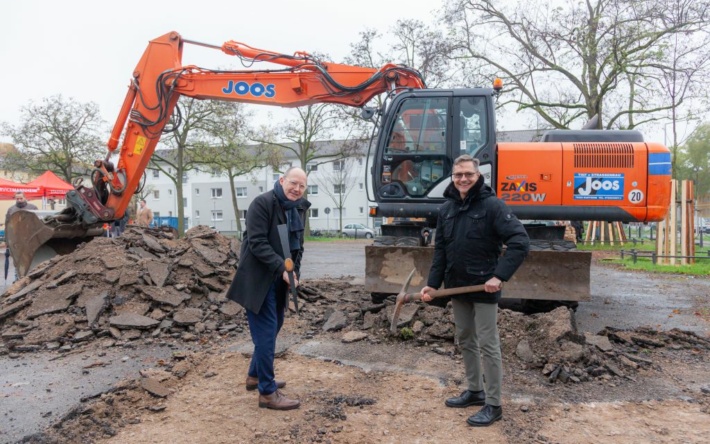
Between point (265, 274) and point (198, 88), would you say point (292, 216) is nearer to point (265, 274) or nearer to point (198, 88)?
point (265, 274)

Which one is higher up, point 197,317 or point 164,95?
point 164,95

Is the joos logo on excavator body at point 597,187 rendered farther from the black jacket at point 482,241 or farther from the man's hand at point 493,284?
the man's hand at point 493,284

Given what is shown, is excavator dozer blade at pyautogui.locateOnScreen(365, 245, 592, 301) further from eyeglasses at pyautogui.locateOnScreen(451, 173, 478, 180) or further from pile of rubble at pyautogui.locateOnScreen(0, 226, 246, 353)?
eyeglasses at pyautogui.locateOnScreen(451, 173, 478, 180)

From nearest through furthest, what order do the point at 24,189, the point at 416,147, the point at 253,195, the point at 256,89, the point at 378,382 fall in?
the point at 378,382 < the point at 416,147 < the point at 256,89 < the point at 24,189 < the point at 253,195

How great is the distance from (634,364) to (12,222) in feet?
29.1

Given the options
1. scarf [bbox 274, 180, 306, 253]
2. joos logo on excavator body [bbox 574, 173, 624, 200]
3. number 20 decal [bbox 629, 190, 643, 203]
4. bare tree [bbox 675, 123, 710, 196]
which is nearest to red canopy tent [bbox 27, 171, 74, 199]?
scarf [bbox 274, 180, 306, 253]

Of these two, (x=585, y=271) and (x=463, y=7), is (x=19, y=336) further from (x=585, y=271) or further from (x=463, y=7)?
(x=463, y=7)

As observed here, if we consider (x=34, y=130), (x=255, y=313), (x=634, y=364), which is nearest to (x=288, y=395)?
(x=255, y=313)

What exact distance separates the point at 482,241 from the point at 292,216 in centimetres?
149

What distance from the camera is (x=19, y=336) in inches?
236

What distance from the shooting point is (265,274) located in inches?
152

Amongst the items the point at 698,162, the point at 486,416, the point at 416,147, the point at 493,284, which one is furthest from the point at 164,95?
the point at 698,162

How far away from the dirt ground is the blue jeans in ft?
Result: 0.72

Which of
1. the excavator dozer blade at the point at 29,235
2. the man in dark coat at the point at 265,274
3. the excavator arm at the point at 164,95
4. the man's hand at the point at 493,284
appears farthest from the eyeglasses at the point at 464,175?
the excavator dozer blade at the point at 29,235
